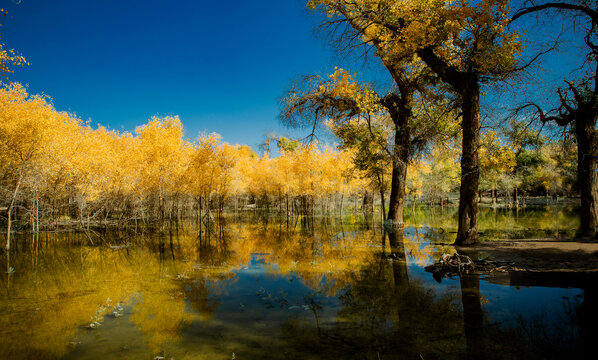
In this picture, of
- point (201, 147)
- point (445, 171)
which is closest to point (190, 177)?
point (201, 147)

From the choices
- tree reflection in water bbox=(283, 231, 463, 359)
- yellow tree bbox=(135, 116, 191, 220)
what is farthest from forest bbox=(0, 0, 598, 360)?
yellow tree bbox=(135, 116, 191, 220)

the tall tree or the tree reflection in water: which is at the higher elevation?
the tall tree

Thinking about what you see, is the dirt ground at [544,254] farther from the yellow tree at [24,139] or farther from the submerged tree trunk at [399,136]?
the yellow tree at [24,139]

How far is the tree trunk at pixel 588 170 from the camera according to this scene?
35.1ft

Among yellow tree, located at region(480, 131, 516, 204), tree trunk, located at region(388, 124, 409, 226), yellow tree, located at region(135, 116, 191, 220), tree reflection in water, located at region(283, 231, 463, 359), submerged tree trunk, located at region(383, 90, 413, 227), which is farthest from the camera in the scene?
yellow tree, located at region(135, 116, 191, 220)

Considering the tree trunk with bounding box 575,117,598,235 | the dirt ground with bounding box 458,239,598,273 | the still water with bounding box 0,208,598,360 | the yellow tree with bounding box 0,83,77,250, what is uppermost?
the yellow tree with bounding box 0,83,77,250

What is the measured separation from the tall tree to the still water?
3.85 metres

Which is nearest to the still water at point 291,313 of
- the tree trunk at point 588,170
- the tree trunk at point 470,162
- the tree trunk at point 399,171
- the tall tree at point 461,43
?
the tree trunk at point 470,162

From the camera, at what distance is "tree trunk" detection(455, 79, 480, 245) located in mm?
10016

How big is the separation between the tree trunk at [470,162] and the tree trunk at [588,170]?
424 centimetres

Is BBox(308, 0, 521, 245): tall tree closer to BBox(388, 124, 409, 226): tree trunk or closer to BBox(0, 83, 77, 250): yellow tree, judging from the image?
BBox(388, 124, 409, 226): tree trunk

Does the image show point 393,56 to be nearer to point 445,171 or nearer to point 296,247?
point 296,247

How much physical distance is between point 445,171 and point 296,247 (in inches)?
1525

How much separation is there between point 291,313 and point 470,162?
8086 mm
